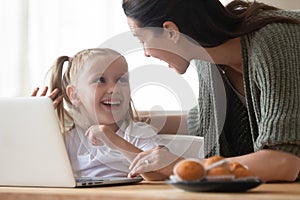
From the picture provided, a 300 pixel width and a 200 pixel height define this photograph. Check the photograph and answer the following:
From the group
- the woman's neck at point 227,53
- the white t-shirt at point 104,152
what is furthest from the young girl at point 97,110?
the woman's neck at point 227,53

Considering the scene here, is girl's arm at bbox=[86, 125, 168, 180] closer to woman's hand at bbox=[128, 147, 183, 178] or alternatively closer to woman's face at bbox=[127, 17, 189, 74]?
woman's hand at bbox=[128, 147, 183, 178]

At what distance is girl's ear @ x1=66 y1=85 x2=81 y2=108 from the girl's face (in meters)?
0.03

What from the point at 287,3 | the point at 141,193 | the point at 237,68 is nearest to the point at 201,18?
the point at 237,68

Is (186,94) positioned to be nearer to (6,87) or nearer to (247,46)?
→ (247,46)

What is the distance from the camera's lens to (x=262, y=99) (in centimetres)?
124

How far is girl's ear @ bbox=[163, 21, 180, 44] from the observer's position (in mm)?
1338

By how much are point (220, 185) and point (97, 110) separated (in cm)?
69

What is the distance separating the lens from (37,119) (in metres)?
1.10

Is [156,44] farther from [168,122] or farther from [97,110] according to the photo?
[168,122]

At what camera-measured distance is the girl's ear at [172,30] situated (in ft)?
4.39

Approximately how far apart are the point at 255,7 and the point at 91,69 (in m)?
0.42

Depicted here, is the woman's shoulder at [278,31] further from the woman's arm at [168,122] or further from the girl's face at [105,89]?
the woman's arm at [168,122]

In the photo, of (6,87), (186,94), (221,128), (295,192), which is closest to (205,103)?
(221,128)

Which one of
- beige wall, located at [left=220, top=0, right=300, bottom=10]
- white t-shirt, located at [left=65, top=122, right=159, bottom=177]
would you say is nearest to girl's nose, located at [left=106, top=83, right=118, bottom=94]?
white t-shirt, located at [left=65, top=122, right=159, bottom=177]
